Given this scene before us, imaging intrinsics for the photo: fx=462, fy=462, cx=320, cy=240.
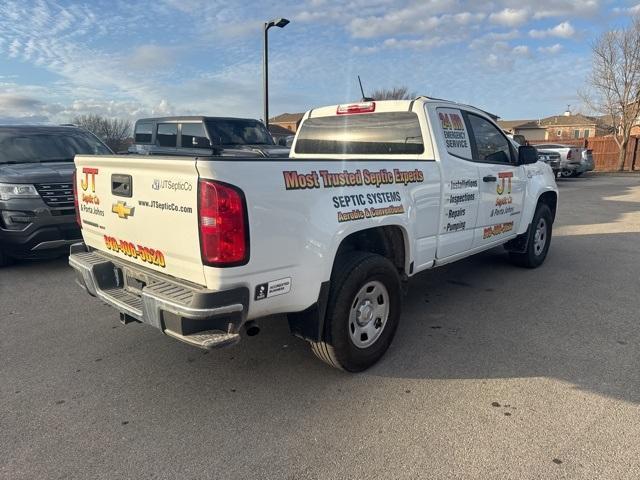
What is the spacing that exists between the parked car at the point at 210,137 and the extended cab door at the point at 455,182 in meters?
5.05

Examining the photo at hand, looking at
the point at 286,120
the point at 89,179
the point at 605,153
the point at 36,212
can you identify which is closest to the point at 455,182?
the point at 89,179

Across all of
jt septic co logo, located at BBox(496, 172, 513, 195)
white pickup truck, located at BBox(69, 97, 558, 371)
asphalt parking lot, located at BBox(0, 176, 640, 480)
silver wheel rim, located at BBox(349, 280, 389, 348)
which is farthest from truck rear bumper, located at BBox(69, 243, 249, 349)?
jt septic co logo, located at BBox(496, 172, 513, 195)

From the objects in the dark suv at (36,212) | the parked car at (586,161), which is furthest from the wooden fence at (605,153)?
the dark suv at (36,212)

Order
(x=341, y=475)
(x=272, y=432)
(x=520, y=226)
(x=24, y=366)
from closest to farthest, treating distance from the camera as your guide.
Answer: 1. (x=341, y=475)
2. (x=272, y=432)
3. (x=24, y=366)
4. (x=520, y=226)

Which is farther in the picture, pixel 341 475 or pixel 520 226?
pixel 520 226

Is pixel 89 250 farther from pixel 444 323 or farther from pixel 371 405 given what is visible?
pixel 444 323

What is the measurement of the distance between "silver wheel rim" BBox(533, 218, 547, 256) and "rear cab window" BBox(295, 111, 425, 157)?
112 inches

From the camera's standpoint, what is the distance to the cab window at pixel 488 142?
4.66 metres

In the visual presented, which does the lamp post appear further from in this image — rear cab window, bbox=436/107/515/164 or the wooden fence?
the wooden fence

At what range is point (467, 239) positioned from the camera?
4543mm

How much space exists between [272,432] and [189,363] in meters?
1.12

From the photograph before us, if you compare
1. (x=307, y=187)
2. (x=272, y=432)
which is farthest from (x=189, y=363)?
(x=307, y=187)

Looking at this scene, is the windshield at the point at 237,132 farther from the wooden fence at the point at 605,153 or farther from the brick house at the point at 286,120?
the brick house at the point at 286,120

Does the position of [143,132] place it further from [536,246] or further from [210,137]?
[536,246]
